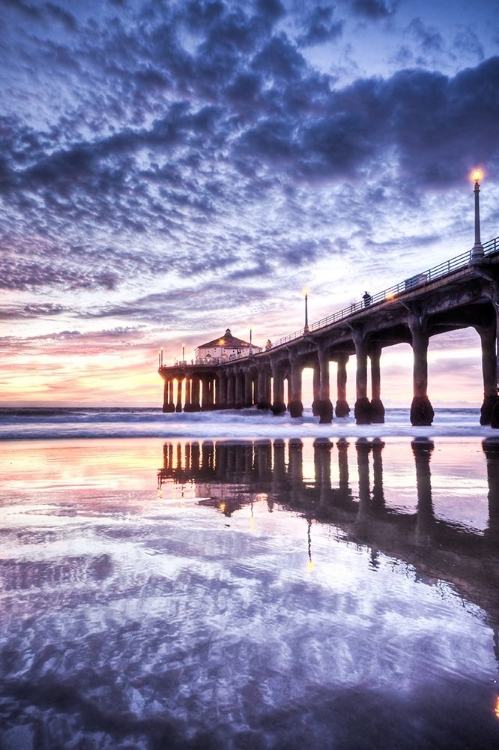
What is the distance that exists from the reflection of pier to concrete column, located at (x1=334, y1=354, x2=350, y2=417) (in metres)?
32.6

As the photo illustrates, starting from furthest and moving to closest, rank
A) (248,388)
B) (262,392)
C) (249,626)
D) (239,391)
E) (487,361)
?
(239,391), (248,388), (262,392), (487,361), (249,626)

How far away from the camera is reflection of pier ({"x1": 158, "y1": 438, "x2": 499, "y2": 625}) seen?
318 centimetres

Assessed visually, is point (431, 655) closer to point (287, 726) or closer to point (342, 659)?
point (342, 659)

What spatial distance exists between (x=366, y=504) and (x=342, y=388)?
4108cm

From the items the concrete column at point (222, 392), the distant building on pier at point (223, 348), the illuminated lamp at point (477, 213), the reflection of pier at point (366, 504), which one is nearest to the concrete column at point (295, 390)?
the illuminated lamp at point (477, 213)

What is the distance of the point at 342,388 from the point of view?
45.8 m

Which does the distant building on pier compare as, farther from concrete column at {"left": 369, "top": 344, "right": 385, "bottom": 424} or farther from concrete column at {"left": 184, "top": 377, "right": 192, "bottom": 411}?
concrete column at {"left": 369, "top": 344, "right": 385, "bottom": 424}

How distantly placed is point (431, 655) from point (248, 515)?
10.2 feet

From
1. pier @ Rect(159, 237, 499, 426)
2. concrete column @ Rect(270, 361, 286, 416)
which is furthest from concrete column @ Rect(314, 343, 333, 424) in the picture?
concrete column @ Rect(270, 361, 286, 416)

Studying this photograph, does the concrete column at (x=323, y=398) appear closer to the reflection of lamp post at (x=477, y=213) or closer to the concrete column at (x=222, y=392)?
the reflection of lamp post at (x=477, y=213)

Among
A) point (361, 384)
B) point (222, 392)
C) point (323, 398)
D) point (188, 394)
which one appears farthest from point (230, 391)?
point (361, 384)

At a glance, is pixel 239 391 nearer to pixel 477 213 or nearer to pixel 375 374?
pixel 375 374

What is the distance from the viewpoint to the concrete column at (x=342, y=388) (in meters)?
44.2

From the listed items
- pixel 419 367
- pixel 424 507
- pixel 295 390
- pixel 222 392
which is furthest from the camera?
pixel 222 392
